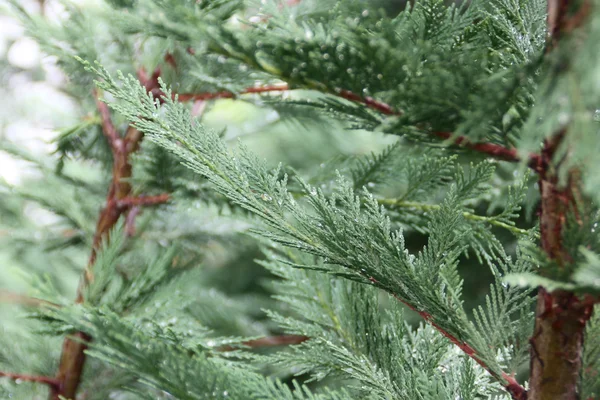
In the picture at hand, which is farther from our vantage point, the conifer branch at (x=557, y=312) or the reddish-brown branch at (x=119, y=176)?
the reddish-brown branch at (x=119, y=176)

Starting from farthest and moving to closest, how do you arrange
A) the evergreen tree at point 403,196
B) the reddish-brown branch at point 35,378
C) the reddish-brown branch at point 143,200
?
the reddish-brown branch at point 143,200 → the reddish-brown branch at point 35,378 → the evergreen tree at point 403,196

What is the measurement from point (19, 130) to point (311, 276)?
248cm

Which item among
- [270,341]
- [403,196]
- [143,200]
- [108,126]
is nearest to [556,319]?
[403,196]

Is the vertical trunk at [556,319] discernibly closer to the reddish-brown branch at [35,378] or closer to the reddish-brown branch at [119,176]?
the reddish-brown branch at [119,176]

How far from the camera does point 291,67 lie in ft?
1.65

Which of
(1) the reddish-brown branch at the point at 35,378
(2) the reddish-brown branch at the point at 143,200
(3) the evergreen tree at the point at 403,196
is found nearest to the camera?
(3) the evergreen tree at the point at 403,196

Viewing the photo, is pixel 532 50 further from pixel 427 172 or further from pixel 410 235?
pixel 410 235

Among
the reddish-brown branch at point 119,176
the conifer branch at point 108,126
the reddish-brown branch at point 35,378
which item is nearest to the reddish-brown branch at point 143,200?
the reddish-brown branch at point 119,176

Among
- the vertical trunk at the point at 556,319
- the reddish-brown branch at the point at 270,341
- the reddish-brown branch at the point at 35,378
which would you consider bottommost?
the reddish-brown branch at the point at 35,378

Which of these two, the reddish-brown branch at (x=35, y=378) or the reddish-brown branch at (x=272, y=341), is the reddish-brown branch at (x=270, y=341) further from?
the reddish-brown branch at (x=35, y=378)

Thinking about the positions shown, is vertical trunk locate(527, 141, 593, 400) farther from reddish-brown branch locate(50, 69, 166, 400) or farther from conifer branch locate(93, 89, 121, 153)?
conifer branch locate(93, 89, 121, 153)

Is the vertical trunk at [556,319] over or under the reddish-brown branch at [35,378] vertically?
over

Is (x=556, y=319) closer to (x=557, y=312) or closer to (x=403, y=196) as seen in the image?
(x=557, y=312)

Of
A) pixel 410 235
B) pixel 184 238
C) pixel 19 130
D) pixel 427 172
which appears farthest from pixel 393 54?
pixel 19 130
